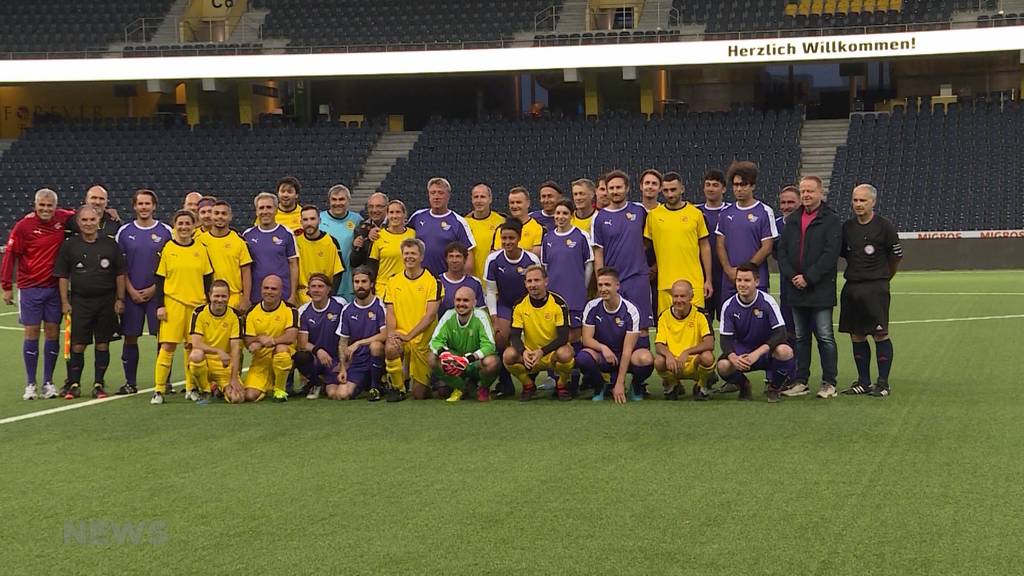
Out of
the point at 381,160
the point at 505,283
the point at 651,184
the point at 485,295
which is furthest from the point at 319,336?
the point at 381,160

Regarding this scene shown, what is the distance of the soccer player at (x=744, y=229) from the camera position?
989cm

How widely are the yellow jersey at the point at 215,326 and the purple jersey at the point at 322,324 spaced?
1.85 ft

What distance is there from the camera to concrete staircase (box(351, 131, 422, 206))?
3434 cm

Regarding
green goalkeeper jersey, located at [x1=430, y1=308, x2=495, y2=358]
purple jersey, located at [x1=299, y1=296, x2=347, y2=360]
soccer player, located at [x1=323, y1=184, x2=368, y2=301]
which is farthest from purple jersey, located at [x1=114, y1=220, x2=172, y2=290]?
green goalkeeper jersey, located at [x1=430, y1=308, x2=495, y2=358]

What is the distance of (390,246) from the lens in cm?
1083

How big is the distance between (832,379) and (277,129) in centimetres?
2915

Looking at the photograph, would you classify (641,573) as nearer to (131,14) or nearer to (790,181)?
(790,181)

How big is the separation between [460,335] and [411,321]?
1.73 feet

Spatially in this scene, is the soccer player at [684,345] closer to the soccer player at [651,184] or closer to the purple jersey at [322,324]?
the soccer player at [651,184]

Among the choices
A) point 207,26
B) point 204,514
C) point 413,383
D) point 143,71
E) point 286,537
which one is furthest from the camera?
point 207,26

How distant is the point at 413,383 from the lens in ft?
33.6

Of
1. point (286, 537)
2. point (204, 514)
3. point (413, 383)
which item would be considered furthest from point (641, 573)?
point (413, 383)

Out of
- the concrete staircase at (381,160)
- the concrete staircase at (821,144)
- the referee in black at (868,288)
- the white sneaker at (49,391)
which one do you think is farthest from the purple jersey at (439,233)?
the concrete staircase at (381,160)

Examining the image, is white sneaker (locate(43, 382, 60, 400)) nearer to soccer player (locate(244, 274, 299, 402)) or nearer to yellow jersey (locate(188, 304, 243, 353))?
yellow jersey (locate(188, 304, 243, 353))
